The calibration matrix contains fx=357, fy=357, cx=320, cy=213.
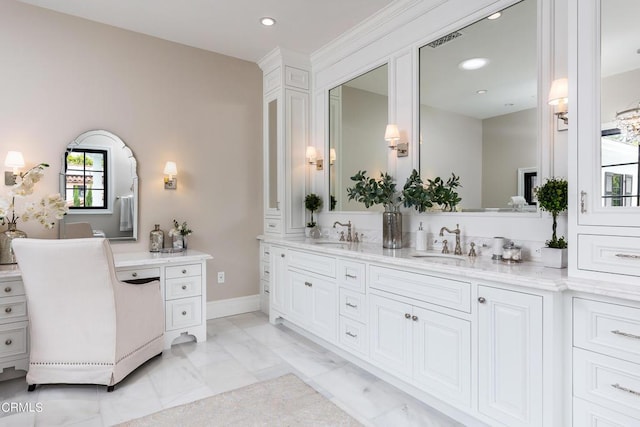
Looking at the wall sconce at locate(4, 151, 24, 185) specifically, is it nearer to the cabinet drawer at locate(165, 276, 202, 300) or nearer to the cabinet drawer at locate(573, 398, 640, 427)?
the cabinet drawer at locate(165, 276, 202, 300)

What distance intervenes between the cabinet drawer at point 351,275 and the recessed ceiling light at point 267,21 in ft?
7.22

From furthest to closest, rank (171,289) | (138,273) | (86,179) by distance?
(86,179) → (171,289) → (138,273)

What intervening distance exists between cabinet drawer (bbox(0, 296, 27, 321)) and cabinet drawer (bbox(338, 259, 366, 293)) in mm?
2256

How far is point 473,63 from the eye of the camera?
2518 mm

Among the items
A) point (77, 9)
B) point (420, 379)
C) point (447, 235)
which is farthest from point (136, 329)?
point (77, 9)

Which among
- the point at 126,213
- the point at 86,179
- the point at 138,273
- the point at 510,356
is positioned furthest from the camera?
the point at 126,213

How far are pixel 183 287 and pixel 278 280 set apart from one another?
2.97ft

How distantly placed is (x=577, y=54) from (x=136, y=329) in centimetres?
302

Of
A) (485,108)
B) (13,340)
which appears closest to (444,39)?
(485,108)

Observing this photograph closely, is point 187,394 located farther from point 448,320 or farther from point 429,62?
point 429,62

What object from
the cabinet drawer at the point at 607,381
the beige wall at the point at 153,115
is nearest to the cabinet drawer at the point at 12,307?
the beige wall at the point at 153,115

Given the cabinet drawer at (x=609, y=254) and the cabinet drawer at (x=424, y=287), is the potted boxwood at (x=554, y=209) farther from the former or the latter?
the cabinet drawer at (x=424, y=287)

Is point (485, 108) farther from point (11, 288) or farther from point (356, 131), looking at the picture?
point (11, 288)

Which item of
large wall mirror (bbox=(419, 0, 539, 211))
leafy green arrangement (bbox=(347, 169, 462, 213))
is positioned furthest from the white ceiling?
leafy green arrangement (bbox=(347, 169, 462, 213))
